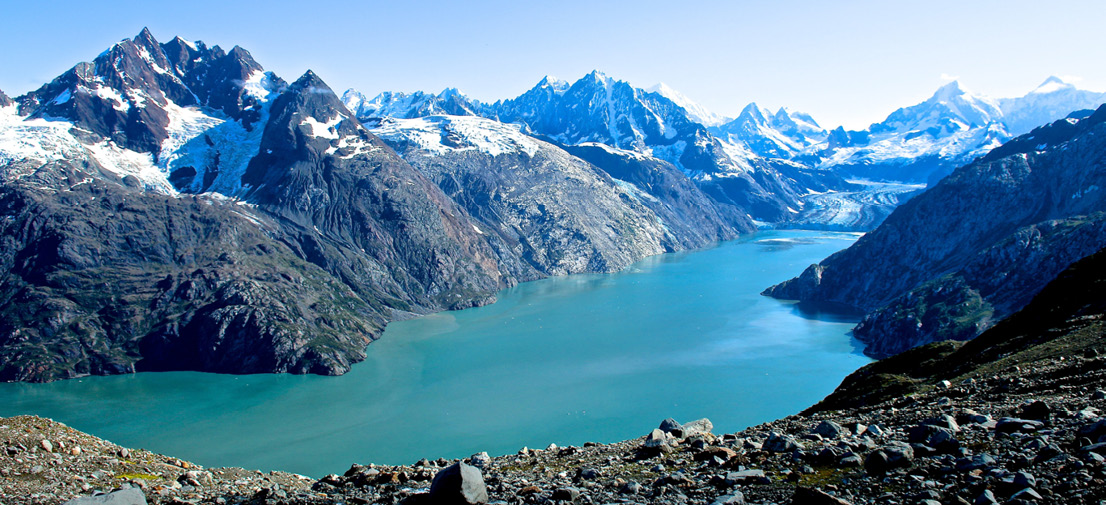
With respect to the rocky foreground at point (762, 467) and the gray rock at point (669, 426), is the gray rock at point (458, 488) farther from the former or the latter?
the gray rock at point (669, 426)

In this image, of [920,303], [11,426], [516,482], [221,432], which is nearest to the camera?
[516,482]

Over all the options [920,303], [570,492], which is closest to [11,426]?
[570,492]

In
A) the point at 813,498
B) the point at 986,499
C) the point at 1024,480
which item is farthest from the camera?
the point at 813,498

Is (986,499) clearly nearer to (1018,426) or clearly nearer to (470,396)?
(1018,426)

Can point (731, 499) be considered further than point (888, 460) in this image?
No

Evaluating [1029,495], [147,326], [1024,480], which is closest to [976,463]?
[1024,480]

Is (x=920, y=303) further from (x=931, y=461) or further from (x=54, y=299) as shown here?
(x=54, y=299)
